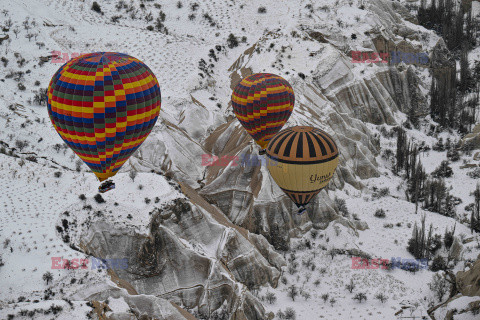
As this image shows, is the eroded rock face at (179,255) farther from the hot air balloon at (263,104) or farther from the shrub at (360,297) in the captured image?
the hot air balloon at (263,104)

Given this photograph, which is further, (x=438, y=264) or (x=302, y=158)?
(x=438, y=264)

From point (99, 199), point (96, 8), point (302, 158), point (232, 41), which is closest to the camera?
point (302, 158)

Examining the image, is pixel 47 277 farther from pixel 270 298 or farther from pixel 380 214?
pixel 380 214

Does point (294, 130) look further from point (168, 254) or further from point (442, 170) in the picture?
point (442, 170)

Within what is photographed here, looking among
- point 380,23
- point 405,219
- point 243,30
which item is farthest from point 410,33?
point 405,219
